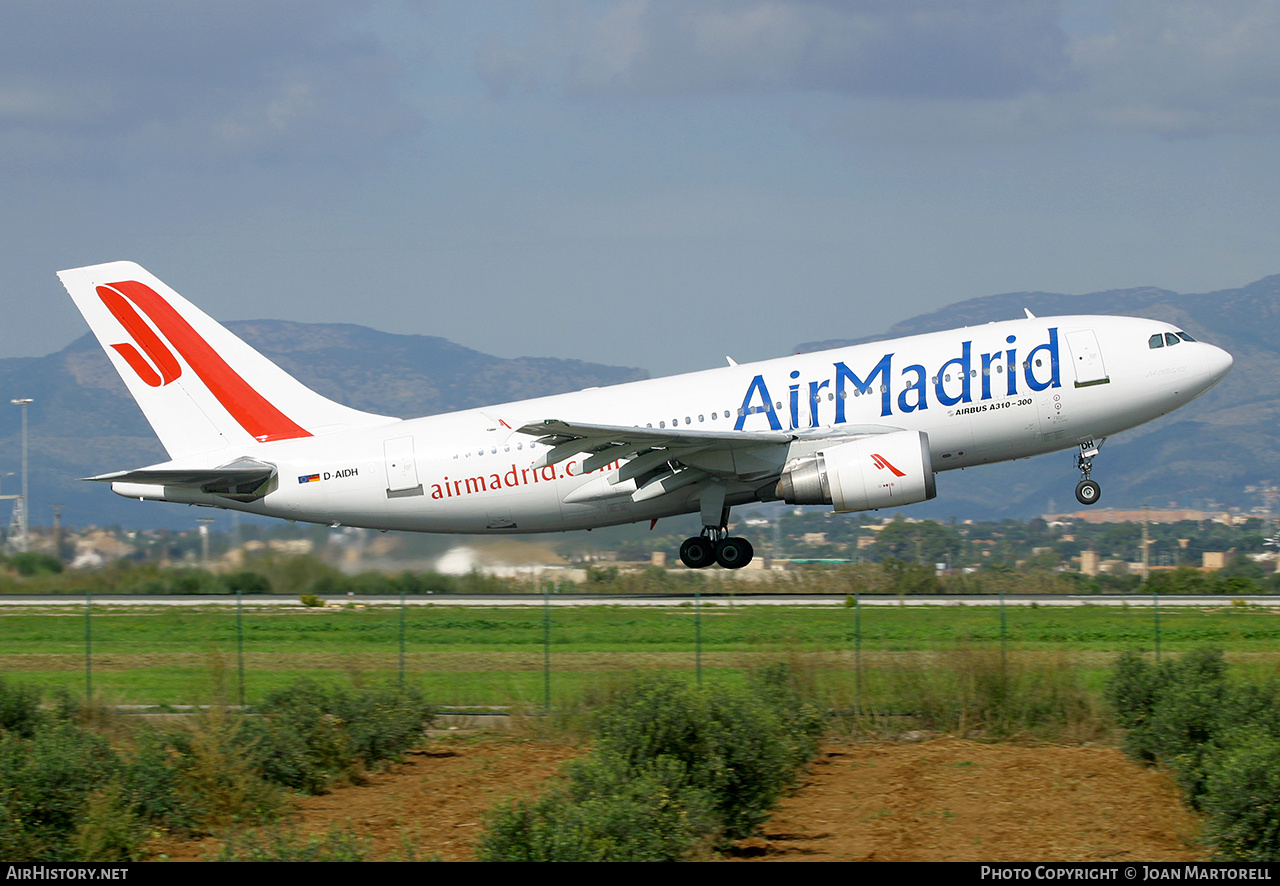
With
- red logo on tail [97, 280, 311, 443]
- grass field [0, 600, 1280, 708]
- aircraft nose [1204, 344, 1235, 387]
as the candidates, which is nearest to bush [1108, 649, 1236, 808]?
grass field [0, 600, 1280, 708]

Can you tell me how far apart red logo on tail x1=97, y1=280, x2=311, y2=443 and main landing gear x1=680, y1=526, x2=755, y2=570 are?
984 centimetres

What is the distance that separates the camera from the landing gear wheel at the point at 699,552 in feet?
99.2

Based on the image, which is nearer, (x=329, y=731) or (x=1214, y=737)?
(x=1214, y=737)

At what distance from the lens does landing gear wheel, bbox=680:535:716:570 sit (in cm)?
3025

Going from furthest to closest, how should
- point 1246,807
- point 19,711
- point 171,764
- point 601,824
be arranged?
point 19,711, point 171,764, point 1246,807, point 601,824

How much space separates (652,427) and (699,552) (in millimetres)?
3254

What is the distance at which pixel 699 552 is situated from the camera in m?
30.3

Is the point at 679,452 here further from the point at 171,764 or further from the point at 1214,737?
the point at 171,764

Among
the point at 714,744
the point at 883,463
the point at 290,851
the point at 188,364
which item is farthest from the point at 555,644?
the point at 290,851

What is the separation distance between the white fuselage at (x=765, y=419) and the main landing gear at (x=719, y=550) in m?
0.88

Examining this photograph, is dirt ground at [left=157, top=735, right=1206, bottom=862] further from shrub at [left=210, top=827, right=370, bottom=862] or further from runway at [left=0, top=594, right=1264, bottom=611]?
runway at [left=0, top=594, right=1264, bottom=611]

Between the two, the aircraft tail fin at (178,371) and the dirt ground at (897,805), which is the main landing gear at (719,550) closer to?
the aircraft tail fin at (178,371)
